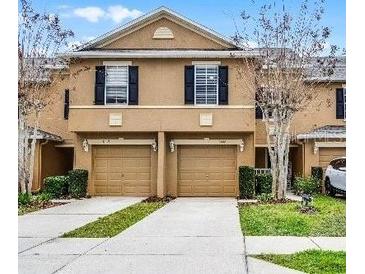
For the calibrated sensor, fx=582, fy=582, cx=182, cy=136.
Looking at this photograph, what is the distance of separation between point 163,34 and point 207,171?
14.9ft

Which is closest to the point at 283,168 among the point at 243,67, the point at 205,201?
the point at 205,201

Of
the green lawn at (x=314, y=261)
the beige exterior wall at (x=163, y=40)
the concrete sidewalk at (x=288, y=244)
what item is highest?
the beige exterior wall at (x=163, y=40)

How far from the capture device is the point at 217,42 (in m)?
18.2

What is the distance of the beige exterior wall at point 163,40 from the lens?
60.1ft

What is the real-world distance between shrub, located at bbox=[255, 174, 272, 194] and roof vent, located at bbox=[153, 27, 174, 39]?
5.18m

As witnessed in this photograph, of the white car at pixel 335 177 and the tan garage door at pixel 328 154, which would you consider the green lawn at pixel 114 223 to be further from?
the tan garage door at pixel 328 154

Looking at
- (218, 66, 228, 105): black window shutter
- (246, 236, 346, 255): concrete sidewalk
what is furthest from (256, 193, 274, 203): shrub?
(246, 236, 346, 255): concrete sidewalk

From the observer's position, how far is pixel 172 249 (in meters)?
7.68

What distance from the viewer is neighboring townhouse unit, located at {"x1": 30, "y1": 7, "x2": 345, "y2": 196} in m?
17.9

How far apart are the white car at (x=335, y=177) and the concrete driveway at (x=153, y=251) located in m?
6.95

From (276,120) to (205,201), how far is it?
3109mm

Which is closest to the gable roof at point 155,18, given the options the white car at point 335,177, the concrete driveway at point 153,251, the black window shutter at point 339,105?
the black window shutter at point 339,105

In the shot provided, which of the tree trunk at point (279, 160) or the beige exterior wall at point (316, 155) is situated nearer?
the tree trunk at point (279, 160)
